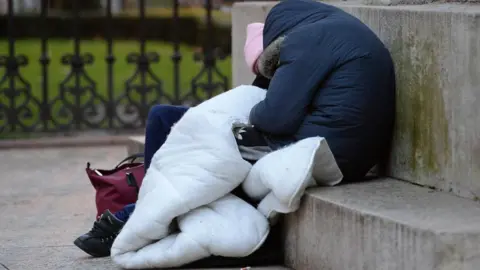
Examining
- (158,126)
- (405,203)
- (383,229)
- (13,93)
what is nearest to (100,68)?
(13,93)

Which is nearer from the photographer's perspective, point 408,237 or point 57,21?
point 408,237

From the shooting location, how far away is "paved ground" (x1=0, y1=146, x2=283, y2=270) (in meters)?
5.14

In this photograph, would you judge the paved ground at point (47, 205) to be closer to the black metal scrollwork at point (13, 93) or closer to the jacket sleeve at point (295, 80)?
the black metal scrollwork at point (13, 93)

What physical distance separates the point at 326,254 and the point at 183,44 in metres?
12.9

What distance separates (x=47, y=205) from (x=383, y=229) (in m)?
2.84

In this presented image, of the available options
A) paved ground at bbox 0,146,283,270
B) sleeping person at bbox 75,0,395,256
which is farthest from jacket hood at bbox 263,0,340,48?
paved ground at bbox 0,146,283,270

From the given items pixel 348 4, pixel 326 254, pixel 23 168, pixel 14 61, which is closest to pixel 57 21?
pixel 14 61

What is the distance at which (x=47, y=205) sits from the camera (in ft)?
21.2

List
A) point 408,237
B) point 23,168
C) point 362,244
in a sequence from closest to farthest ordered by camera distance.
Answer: point 408,237
point 362,244
point 23,168

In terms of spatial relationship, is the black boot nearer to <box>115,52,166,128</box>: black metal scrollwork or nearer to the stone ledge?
the stone ledge

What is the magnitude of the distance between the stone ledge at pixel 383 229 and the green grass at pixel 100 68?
5.69 metres

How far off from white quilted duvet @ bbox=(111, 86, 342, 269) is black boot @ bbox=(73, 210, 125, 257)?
0.22 metres

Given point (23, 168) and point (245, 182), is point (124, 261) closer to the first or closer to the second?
point (245, 182)

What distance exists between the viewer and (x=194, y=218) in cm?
473
